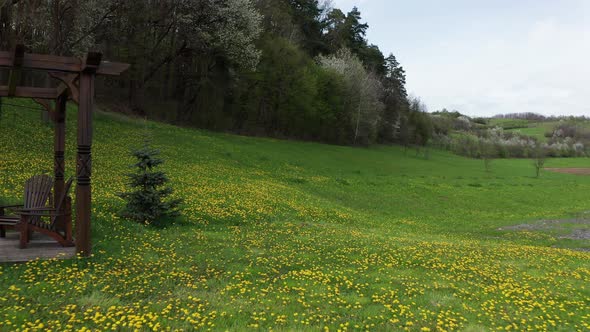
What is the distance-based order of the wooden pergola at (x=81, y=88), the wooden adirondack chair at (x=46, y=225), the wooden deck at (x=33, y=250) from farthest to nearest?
the wooden adirondack chair at (x=46, y=225)
the wooden deck at (x=33, y=250)
the wooden pergola at (x=81, y=88)

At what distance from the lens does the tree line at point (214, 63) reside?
32.5 m

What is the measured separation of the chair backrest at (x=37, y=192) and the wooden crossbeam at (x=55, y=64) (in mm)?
3555

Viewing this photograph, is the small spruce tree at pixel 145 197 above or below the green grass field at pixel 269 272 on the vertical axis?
above

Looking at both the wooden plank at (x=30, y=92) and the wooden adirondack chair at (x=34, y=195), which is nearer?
the wooden plank at (x=30, y=92)

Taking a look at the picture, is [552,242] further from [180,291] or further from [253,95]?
[253,95]

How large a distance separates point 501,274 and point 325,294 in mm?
5619

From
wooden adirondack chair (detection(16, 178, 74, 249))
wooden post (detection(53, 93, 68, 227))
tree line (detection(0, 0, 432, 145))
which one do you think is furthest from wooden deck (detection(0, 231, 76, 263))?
tree line (detection(0, 0, 432, 145))

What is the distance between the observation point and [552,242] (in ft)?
64.1

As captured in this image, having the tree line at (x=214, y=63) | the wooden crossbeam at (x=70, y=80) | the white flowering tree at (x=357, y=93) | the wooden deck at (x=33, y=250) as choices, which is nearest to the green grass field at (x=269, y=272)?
the wooden deck at (x=33, y=250)

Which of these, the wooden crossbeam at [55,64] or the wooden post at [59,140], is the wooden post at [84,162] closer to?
the wooden crossbeam at [55,64]

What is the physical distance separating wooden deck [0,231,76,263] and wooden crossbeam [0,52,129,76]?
4.19 m

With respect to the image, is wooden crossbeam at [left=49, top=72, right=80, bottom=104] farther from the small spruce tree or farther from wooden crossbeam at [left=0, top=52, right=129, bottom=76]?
the small spruce tree

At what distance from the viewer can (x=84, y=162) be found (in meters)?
9.56

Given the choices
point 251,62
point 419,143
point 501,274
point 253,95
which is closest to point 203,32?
point 251,62
